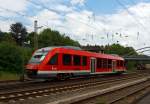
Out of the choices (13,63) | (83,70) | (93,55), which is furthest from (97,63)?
(13,63)

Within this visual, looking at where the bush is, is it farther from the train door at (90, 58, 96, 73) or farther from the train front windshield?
the train front windshield

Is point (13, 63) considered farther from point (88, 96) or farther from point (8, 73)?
point (88, 96)

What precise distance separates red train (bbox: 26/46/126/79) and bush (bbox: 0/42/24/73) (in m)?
10.3

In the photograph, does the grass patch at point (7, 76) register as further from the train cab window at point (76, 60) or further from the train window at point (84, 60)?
the train cab window at point (76, 60)

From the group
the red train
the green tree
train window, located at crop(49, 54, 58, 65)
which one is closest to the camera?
the red train

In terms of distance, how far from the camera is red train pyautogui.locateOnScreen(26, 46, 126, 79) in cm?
3234

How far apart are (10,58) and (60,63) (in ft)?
53.1

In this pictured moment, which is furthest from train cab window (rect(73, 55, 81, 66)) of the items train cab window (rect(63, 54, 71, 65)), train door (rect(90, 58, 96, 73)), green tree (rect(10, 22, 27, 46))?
green tree (rect(10, 22, 27, 46))

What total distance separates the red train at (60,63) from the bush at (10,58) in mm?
10345

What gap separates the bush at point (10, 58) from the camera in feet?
158

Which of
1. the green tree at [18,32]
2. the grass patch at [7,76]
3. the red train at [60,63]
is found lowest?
the grass patch at [7,76]

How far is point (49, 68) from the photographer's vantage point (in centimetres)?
3269

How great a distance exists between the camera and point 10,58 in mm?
48719

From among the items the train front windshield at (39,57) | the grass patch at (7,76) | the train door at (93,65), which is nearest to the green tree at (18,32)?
the grass patch at (7,76)
